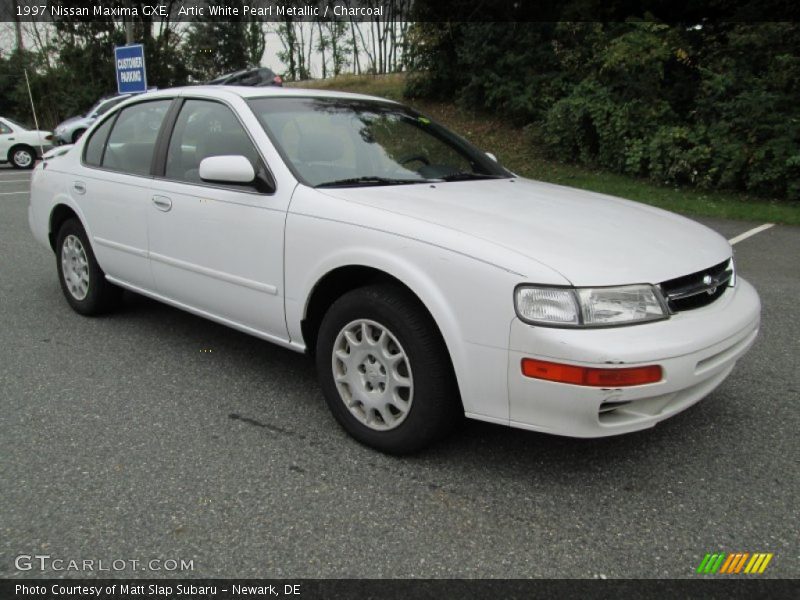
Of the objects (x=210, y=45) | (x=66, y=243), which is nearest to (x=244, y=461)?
(x=66, y=243)

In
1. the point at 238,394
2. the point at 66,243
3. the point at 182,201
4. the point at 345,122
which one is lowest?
the point at 238,394

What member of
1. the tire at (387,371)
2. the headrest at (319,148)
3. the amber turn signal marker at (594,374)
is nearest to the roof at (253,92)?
the headrest at (319,148)

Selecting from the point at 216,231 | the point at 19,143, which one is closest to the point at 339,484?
the point at 216,231

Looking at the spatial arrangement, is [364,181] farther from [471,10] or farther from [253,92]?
[471,10]

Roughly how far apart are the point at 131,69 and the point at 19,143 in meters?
4.61

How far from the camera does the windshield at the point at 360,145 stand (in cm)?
348

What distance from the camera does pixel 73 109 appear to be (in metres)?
31.0

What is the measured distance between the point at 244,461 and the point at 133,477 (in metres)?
0.45

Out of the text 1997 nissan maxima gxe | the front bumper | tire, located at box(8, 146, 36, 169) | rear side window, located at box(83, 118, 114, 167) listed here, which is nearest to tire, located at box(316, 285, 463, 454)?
the text 1997 nissan maxima gxe

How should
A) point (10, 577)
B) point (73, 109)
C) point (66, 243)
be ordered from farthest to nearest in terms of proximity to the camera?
1. point (73, 109)
2. point (66, 243)
3. point (10, 577)

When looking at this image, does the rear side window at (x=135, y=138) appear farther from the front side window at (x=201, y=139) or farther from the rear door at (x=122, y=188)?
the front side window at (x=201, y=139)

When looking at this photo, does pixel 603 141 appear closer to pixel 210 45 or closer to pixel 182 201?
pixel 182 201

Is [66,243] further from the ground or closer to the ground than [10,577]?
further from the ground

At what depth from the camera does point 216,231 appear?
3602mm
